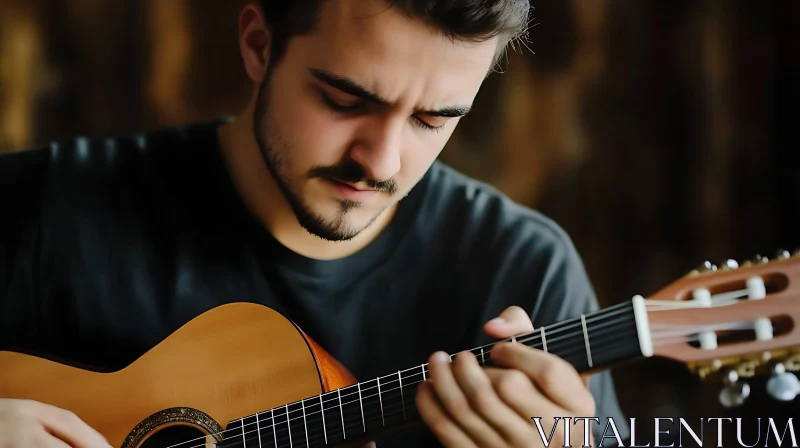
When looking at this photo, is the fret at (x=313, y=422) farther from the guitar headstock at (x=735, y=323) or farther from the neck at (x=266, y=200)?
the guitar headstock at (x=735, y=323)

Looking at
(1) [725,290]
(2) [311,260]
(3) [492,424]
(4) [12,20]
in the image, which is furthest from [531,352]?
(4) [12,20]

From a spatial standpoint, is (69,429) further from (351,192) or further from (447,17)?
(447,17)

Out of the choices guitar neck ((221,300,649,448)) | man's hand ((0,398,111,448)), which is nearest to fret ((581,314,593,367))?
guitar neck ((221,300,649,448))

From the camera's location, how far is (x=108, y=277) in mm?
976

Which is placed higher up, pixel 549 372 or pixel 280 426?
pixel 549 372

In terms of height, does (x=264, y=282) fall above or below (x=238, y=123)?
below

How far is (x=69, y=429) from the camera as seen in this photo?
2.89 ft

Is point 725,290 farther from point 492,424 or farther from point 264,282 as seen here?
point 264,282

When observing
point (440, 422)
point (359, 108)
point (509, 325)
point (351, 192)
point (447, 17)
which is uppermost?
point (447, 17)

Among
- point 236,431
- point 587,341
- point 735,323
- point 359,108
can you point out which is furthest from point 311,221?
point 735,323

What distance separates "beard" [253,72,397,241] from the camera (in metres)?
0.88

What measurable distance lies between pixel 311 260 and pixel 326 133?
0.19 meters

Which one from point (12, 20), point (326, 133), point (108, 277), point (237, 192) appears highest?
point (12, 20)

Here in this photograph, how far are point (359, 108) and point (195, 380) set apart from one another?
0.41 m
